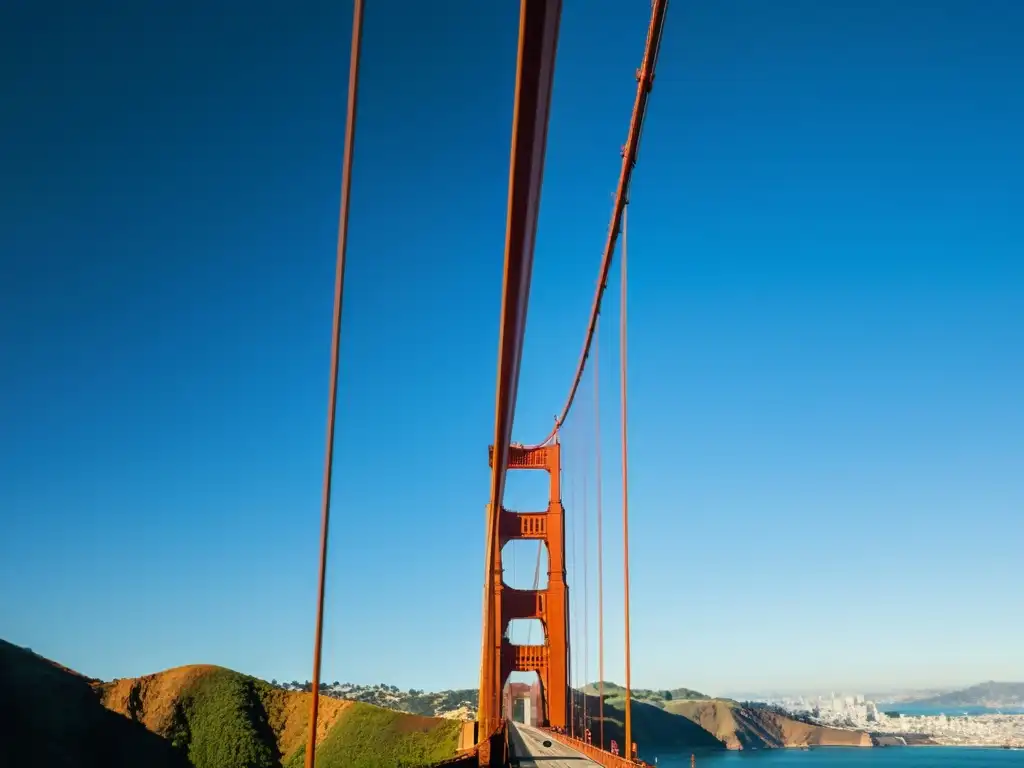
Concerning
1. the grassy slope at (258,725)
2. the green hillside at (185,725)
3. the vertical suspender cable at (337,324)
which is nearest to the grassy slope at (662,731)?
the grassy slope at (258,725)

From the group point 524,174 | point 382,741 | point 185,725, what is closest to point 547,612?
point 524,174

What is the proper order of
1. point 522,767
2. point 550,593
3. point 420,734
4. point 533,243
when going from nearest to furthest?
point 533,243 < point 522,767 < point 550,593 < point 420,734

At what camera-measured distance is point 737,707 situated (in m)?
169

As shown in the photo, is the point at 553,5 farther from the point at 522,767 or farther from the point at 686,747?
the point at 686,747

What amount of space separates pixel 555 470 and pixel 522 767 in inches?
557

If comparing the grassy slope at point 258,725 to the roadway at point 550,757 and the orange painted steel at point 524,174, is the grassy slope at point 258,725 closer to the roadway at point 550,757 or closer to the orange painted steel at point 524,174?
the roadway at point 550,757

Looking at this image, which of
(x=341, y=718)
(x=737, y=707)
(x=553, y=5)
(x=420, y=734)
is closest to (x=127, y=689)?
(x=341, y=718)

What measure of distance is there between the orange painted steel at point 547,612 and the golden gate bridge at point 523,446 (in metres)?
0.04

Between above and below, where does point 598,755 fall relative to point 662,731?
above

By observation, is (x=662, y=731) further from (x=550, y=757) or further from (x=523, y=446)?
(x=550, y=757)

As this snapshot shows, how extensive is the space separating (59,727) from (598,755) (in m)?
40.9

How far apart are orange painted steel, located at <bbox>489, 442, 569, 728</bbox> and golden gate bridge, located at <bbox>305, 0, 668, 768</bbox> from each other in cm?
4

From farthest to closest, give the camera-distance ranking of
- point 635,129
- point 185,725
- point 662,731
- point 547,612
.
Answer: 1. point 662,731
2. point 185,725
3. point 547,612
4. point 635,129

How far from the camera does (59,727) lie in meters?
45.0
